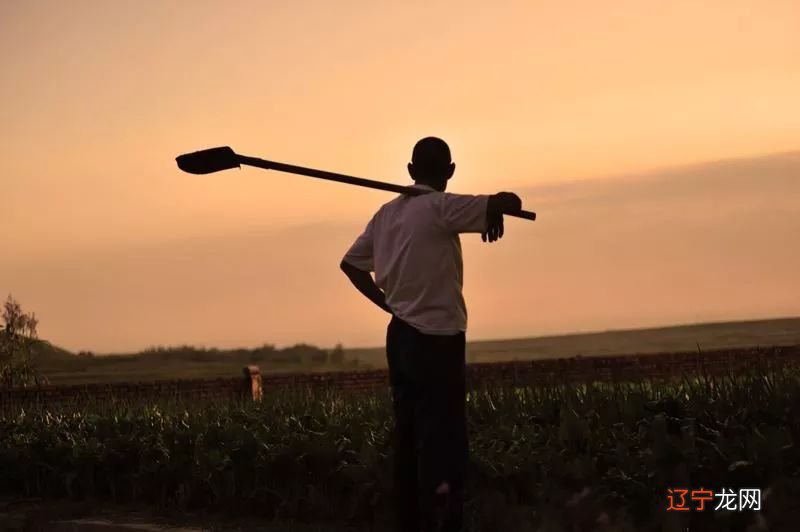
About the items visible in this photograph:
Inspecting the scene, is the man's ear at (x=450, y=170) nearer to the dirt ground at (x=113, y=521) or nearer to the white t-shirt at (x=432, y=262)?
the white t-shirt at (x=432, y=262)

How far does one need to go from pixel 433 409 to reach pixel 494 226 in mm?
1046

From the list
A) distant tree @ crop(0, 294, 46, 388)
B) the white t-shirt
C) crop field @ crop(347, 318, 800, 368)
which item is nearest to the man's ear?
the white t-shirt

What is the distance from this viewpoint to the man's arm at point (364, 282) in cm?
683

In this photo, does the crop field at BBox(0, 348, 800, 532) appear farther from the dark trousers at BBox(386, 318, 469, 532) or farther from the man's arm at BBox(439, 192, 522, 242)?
the man's arm at BBox(439, 192, 522, 242)

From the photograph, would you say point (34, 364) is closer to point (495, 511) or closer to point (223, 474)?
point (223, 474)

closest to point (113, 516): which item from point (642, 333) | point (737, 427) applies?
point (737, 427)

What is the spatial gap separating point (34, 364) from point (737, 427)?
71.8 feet

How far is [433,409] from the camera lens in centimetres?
619

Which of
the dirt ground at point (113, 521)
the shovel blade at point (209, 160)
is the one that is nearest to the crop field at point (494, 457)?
the dirt ground at point (113, 521)

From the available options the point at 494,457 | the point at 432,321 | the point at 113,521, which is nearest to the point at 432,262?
the point at 432,321

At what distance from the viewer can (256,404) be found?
11.2 m

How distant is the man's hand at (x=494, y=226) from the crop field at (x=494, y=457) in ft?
4.42

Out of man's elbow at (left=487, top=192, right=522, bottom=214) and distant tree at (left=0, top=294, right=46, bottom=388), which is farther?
distant tree at (left=0, top=294, right=46, bottom=388)

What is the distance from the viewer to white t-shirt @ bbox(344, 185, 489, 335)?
240 inches
